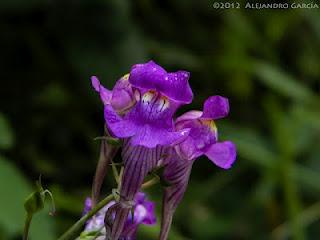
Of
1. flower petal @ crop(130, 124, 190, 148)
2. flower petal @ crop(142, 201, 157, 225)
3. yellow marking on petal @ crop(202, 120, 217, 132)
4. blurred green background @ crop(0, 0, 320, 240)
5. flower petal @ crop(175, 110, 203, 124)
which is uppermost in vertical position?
flower petal @ crop(130, 124, 190, 148)

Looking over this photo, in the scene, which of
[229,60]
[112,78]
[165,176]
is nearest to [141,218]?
[165,176]

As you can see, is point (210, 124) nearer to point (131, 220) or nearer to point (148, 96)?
point (148, 96)

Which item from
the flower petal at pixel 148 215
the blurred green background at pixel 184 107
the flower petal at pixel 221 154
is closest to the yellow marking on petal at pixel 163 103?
the flower petal at pixel 221 154

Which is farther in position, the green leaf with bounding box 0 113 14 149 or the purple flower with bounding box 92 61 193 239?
the green leaf with bounding box 0 113 14 149

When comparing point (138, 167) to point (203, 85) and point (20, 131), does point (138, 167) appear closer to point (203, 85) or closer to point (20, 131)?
point (20, 131)

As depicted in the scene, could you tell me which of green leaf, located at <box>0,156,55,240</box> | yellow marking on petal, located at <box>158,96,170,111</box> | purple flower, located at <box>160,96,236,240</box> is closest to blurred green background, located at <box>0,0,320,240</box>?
green leaf, located at <box>0,156,55,240</box>

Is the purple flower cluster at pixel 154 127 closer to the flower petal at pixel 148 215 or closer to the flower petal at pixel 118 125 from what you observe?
the flower petal at pixel 118 125

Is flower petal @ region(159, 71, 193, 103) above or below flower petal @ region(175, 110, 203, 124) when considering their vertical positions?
above

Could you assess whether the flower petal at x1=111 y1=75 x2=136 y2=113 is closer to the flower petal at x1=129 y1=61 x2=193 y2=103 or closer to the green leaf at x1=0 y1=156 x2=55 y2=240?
the flower petal at x1=129 y1=61 x2=193 y2=103

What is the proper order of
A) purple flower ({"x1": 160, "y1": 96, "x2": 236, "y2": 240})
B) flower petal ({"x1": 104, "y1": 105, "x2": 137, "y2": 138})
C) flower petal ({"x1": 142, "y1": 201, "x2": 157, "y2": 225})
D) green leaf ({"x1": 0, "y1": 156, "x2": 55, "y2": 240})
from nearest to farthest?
1. flower petal ({"x1": 104, "y1": 105, "x2": 137, "y2": 138})
2. purple flower ({"x1": 160, "y1": 96, "x2": 236, "y2": 240})
3. flower petal ({"x1": 142, "y1": 201, "x2": 157, "y2": 225})
4. green leaf ({"x1": 0, "y1": 156, "x2": 55, "y2": 240})

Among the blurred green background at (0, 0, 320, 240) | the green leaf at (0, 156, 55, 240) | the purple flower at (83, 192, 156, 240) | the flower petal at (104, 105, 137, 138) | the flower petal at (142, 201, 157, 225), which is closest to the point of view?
the flower petal at (104, 105, 137, 138)
